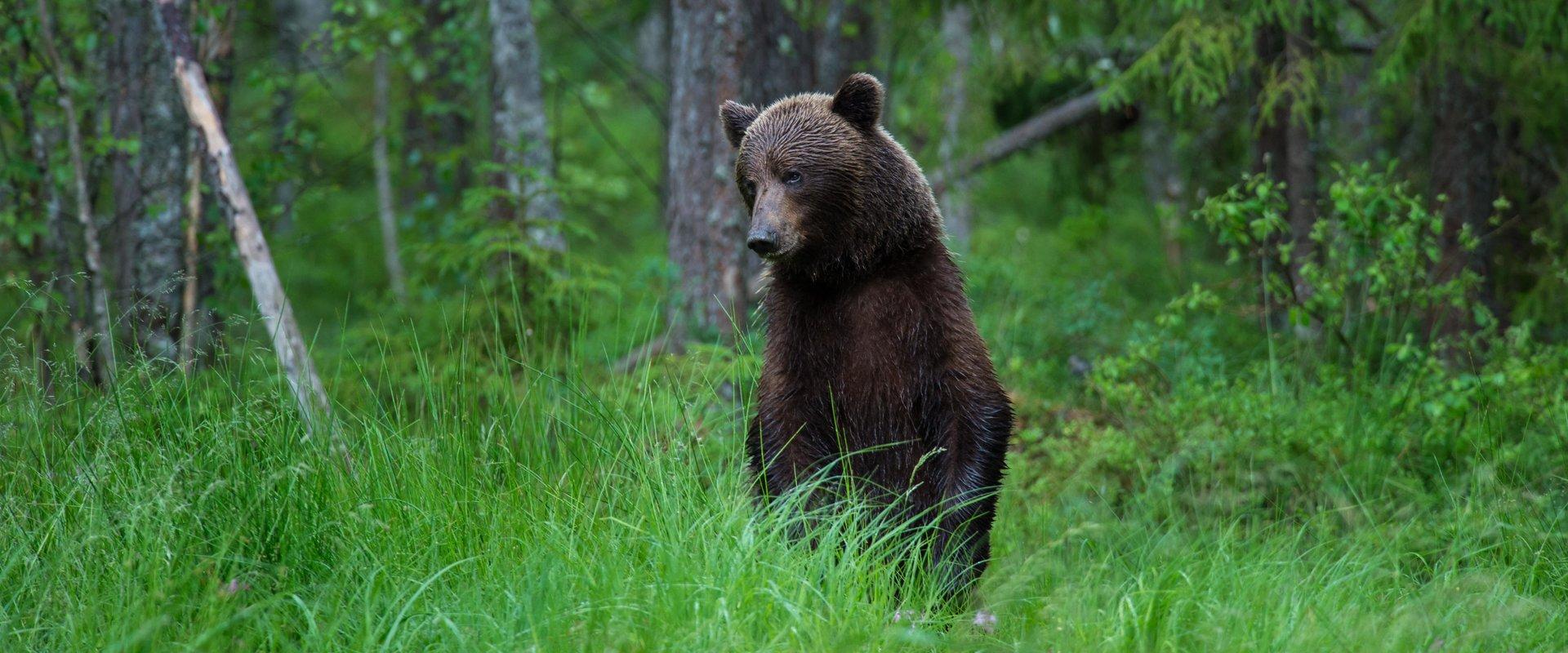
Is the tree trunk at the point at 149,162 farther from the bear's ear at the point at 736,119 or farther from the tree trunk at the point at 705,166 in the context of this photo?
the bear's ear at the point at 736,119

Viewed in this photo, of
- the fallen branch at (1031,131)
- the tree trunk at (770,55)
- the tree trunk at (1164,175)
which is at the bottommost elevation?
the tree trunk at (1164,175)

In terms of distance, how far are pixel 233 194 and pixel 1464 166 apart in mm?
7554

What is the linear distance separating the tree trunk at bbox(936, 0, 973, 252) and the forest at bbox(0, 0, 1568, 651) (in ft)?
0.27

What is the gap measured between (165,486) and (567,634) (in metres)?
1.23

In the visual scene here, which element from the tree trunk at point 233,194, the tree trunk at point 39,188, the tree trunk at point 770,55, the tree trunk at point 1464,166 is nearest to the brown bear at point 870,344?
the tree trunk at point 233,194

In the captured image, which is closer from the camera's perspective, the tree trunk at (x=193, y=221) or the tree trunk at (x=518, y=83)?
the tree trunk at (x=193, y=221)

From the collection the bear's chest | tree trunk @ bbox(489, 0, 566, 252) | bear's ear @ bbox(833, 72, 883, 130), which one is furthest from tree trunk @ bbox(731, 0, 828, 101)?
the bear's chest

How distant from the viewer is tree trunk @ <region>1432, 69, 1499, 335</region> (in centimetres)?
855

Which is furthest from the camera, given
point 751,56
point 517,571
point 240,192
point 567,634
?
point 751,56

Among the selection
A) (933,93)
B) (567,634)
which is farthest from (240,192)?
(933,93)

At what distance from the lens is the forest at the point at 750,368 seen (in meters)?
3.43

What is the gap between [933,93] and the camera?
10328 mm

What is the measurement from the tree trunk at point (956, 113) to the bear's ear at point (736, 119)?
6.12 meters

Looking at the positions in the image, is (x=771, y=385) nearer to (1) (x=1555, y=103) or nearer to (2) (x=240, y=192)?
(2) (x=240, y=192)
